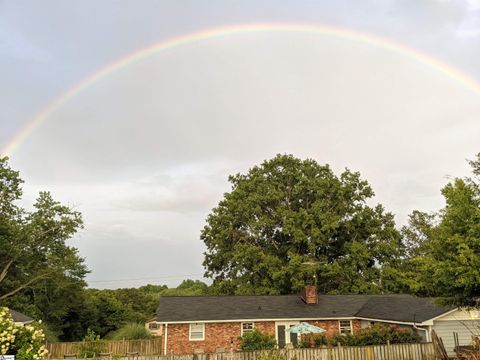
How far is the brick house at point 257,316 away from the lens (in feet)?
86.0

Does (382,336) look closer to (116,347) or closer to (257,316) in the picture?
(257,316)

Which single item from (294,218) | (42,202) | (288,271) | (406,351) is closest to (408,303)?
(406,351)

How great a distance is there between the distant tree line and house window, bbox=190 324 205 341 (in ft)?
43.3

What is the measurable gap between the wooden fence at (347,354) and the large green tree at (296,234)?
731 inches

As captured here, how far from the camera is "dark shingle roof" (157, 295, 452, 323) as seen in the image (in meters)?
26.4

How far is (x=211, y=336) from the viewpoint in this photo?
2678cm

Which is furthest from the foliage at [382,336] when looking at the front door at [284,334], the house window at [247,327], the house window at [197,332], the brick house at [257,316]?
the house window at [197,332]

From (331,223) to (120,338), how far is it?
21.4 metres

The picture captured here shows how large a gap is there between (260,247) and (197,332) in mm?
16987

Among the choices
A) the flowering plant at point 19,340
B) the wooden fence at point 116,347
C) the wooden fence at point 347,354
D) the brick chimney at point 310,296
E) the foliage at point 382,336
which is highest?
the brick chimney at point 310,296

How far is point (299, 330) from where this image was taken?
2302cm

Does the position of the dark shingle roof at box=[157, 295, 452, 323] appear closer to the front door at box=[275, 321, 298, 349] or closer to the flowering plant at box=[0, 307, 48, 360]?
the front door at box=[275, 321, 298, 349]

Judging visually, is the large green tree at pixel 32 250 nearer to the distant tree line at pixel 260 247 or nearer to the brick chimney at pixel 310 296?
the distant tree line at pixel 260 247

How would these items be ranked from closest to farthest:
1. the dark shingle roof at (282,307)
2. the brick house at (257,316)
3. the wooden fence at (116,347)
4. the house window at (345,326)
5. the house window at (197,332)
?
the brick house at (257,316)
the dark shingle roof at (282,307)
the house window at (197,332)
the wooden fence at (116,347)
the house window at (345,326)
